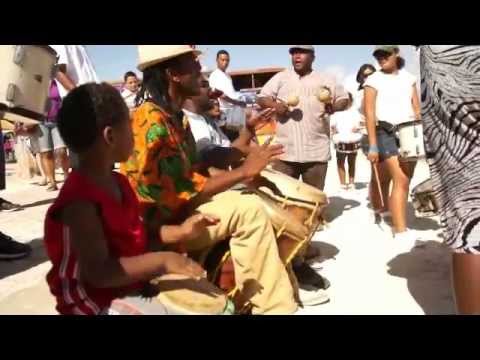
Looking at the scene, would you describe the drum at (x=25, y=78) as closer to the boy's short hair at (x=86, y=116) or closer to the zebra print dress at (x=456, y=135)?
the boy's short hair at (x=86, y=116)

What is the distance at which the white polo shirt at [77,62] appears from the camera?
3.79m

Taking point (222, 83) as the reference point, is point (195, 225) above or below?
below

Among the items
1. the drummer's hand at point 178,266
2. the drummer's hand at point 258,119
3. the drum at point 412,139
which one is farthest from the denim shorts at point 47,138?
the drummer's hand at point 178,266

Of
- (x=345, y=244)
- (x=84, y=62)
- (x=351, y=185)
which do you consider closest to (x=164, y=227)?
(x=84, y=62)

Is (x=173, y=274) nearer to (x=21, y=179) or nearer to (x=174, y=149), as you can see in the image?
(x=174, y=149)

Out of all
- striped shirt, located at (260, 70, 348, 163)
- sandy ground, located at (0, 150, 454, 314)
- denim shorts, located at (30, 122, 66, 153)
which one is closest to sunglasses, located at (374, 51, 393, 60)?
striped shirt, located at (260, 70, 348, 163)

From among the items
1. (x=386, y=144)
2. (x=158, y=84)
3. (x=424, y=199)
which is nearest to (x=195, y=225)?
(x=158, y=84)

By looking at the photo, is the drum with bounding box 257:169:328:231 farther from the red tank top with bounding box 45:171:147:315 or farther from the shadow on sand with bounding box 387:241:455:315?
the red tank top with bounding box 45:171:147:315

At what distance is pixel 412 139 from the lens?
408 cm

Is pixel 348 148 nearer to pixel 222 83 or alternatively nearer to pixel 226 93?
pixel 226 93

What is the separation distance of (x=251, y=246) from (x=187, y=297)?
2.27 feet

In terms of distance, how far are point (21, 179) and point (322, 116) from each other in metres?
8.60

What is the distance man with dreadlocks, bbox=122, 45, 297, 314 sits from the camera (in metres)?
2.51

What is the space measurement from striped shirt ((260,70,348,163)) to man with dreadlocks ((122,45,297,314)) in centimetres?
182
